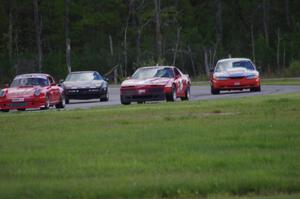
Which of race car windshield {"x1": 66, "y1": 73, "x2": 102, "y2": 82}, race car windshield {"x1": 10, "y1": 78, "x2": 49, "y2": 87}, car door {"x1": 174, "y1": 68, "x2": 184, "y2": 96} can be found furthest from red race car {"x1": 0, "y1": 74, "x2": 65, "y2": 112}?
race car windshield {"x1": 66, "y1": 73, "x2": 102, "y2": 82}

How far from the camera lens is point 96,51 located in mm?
69812

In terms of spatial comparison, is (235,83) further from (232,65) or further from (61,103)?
(61,103)

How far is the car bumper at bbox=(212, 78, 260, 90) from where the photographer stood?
3878cm

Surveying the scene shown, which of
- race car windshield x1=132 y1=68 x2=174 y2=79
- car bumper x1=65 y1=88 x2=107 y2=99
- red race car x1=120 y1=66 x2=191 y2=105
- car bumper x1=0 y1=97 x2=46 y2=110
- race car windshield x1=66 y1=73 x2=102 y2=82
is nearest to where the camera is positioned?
car bumper x1=0 y1=97 x2=46 y2=110

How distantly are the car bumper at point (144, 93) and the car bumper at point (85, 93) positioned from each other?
19.5ft

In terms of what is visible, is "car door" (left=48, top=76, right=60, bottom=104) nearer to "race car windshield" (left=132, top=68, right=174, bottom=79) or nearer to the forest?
"race car windshield" (left=132, top=68, right=174, bottom=79)

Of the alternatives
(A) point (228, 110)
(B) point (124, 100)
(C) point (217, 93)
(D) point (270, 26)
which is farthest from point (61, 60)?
(A) point (228, 110)

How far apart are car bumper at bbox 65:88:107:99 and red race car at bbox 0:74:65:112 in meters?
4.11

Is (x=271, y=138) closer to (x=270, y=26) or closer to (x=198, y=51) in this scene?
(x=198, y=51)

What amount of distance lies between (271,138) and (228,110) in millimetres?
8024

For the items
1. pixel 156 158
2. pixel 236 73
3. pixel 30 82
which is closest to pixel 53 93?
pixel 30 82

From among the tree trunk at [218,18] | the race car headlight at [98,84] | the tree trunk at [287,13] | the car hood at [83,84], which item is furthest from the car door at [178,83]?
the tree trunk at [287,13]

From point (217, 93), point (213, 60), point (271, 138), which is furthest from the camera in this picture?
point (213, 60)

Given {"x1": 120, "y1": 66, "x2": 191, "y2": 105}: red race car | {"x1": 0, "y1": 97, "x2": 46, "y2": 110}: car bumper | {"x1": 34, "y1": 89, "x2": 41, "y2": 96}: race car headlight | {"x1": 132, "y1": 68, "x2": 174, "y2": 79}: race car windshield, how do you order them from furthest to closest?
{"x1": 132, "y1": 68, "x2": 174, "y2": 79}: race car windshield → {"x1": 120, "y1": 66, "x2": 191, "y2": 105}: red race car → {"x1": 34, "y1": 89, "x2": 41, "y2": 96}: race car headlight → {"x1": 0, "y1": 97, "x2": 46, "y2": 110}: car bumper
